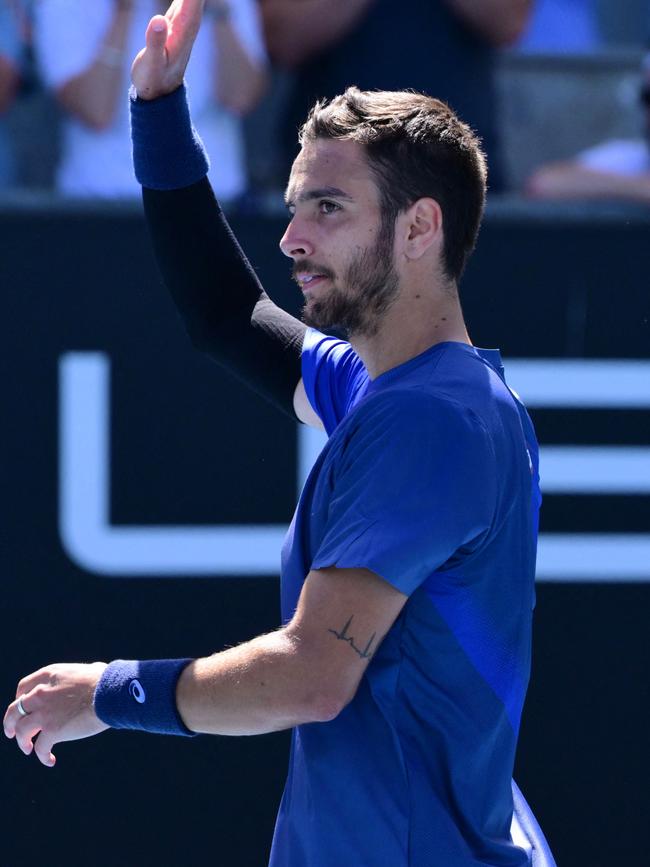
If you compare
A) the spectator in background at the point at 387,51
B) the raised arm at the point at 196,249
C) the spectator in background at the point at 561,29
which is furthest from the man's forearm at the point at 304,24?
the raised arm at the point at 196,249

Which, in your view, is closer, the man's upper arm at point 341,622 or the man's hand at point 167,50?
the man's upper arm at point 341,622

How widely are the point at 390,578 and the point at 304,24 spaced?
205 centimetres

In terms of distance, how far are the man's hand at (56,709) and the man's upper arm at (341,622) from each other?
292mm

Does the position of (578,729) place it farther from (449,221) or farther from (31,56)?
(31,56)

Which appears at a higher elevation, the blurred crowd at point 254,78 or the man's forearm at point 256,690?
the blurred crowd at point 254,78

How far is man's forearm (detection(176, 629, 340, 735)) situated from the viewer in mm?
1509

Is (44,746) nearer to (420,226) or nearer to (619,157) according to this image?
(420,226)

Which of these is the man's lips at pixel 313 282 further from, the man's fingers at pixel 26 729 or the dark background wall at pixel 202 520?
the dark background wall at pixel 202 520

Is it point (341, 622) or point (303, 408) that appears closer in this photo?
point (341, 622)

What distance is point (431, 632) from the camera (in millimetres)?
1608

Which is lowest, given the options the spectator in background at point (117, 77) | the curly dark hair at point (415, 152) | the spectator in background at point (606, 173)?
the curly dark hair at point (415, 152)

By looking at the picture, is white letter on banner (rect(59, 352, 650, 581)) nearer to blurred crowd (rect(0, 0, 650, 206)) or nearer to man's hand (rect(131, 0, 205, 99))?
blurred crowd (rect(0, 0, 650, 206))

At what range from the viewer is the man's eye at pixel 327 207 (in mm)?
1760

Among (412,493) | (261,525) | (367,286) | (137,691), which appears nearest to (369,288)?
(367,286)
